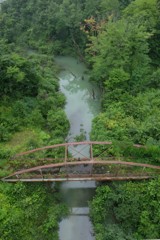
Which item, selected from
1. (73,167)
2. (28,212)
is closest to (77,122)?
(73,167)

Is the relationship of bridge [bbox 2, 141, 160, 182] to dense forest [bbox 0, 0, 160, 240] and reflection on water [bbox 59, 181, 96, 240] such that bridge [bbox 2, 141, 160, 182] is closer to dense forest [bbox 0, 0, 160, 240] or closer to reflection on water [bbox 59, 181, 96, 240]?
dense forest [bbox 0, 0, 160, 240]

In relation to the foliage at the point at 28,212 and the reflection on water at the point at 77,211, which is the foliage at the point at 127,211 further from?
the foliage at the point at 28,212

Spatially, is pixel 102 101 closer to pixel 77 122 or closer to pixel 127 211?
pixel 77 122

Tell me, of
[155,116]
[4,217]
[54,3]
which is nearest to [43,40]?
[54,3]

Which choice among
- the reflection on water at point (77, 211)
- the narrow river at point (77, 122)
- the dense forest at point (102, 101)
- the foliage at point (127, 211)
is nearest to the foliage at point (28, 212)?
the dense forest at point (102, 101)

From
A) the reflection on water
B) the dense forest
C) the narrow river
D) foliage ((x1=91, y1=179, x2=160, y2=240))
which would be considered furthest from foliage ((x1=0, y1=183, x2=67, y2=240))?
foliage ((x1=91, y1=179, x2=160, y2=240))
